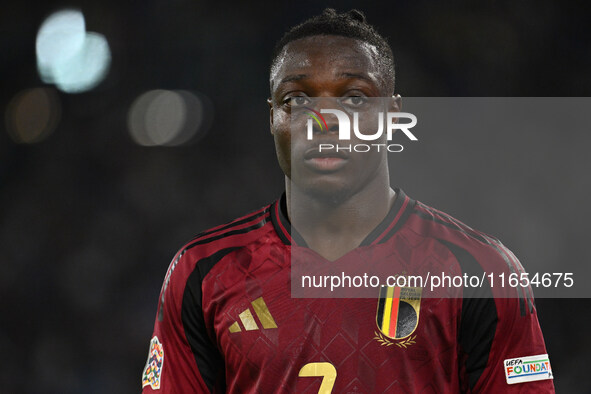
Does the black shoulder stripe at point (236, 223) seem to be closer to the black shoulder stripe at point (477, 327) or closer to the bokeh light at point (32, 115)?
the black shoulder stripe at point (477, 327)

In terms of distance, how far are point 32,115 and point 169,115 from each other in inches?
34.4

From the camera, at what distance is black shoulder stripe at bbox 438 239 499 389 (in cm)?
196

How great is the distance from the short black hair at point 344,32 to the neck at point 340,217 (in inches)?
15.4

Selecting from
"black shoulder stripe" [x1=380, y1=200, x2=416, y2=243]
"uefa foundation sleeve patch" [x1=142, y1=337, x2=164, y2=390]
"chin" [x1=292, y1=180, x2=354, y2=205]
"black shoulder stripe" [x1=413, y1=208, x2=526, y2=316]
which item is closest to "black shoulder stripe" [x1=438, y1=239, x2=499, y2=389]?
"black shoulder stripe" [x1=413, y1=208, x2=526, y2=316]

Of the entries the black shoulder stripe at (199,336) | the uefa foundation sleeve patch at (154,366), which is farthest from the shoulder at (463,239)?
the uefa foundation sleeve patch at (154,366)

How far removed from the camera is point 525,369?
194cm

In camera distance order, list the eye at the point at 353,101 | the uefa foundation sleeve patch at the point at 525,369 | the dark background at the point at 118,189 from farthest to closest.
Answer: the dark background at the point at 118,189, the eye at the point at 353,101, the uefa foundation sleeve patch at the point at 525,369

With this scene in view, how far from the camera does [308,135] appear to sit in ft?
6.73

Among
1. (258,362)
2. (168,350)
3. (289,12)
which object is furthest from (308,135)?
(289,12)

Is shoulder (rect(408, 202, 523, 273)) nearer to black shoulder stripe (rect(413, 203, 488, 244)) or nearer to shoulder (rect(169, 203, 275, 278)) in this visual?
black shoulder stripe (rect(413, 203, 488, 244))

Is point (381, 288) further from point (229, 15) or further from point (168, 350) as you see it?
point (229, 15)

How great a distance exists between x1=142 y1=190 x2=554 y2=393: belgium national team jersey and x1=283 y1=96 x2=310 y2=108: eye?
404mm

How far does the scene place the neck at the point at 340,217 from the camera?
2.13 meters

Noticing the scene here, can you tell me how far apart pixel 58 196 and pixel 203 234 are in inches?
90.4
